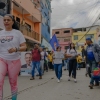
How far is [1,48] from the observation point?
11.7ft

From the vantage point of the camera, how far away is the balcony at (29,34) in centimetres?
1958

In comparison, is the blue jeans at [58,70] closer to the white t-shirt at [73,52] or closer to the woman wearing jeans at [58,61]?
→ the woman wearing jeans at [58,61]

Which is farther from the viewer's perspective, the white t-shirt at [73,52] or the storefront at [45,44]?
the storefront at [45,44]

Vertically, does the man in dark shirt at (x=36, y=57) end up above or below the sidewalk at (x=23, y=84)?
above

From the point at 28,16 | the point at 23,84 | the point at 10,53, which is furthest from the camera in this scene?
the point at 28,16

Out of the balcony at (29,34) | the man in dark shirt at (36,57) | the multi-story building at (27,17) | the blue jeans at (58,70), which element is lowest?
the blue jeans at (58,70)

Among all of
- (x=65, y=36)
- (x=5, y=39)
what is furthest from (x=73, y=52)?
(x=65, y=36)

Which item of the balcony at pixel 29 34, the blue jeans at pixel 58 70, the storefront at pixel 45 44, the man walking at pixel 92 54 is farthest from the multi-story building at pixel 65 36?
the man walking at pixel 92 54

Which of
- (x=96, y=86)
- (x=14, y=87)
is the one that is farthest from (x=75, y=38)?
(x=14, y=87)

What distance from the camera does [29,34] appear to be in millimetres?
21484

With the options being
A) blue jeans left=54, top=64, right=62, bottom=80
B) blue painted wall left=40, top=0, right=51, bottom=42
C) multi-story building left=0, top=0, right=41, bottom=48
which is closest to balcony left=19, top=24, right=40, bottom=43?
multi-story building left=0, top=0, right=41, bottom=48

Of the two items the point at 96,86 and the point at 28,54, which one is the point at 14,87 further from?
the point at 28,54

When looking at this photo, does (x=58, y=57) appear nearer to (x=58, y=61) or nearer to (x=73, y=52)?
(x=58, y=61)

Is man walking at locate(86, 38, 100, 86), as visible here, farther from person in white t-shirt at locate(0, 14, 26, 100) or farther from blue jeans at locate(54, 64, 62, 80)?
person in white t-shirt at locate(0, 14, 26, 100)
